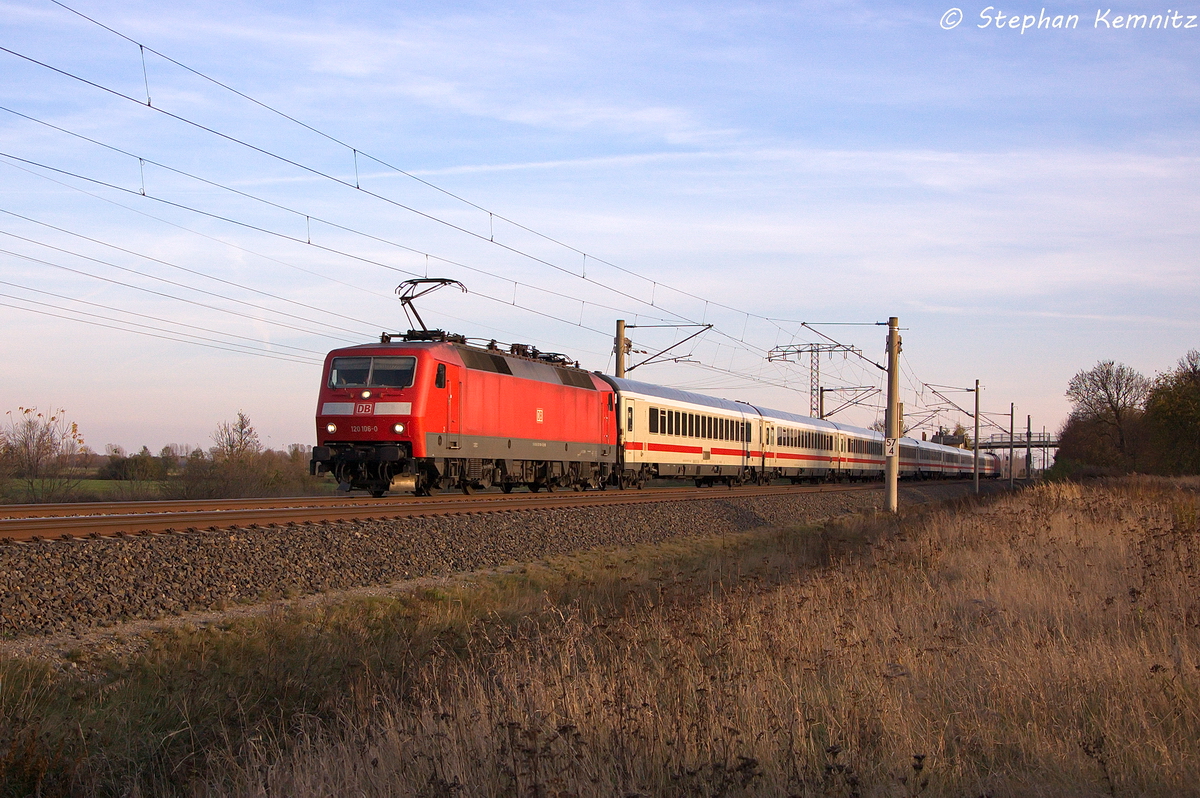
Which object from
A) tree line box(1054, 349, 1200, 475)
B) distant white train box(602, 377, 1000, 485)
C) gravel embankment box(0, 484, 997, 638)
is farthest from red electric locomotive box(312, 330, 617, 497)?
tree line box(1054, 349, 1200, 475)

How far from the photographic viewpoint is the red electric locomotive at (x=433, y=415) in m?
19.9

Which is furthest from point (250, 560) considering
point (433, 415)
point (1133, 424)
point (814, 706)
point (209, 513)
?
point (1133, 424)

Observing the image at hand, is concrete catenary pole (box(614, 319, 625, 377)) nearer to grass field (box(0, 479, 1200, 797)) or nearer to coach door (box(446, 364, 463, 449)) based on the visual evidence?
coach door (box(446, 364, 463, 449))

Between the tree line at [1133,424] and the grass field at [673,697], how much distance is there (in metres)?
51.3

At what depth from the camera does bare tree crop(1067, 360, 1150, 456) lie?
266 feet

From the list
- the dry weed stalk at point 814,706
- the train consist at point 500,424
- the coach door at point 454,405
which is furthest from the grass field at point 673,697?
the coach door at point 454,405

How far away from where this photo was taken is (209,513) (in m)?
14.5

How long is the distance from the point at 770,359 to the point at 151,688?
131 ft

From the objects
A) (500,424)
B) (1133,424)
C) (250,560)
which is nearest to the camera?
(250,560)

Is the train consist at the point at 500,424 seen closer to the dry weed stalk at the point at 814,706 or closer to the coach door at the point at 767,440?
the coach door at the point at 767,440

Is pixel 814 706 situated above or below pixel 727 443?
below

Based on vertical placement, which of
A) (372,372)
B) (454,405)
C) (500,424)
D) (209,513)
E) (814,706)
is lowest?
(814,706)

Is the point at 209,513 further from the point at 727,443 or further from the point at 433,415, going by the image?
the point at 727,443

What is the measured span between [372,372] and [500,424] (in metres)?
4.06
